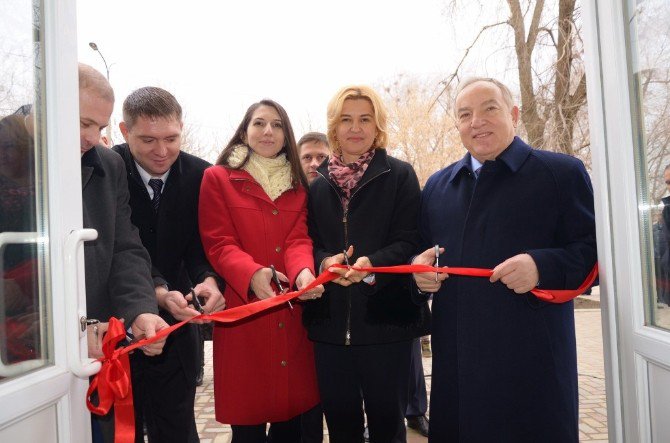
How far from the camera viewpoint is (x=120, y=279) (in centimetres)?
259

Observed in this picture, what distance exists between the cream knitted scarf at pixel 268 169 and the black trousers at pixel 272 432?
142cm

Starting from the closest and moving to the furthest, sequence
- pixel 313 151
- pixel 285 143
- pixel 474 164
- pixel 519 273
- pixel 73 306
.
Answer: pixel 73 306, pixel 519 273, pixel 474 164, pixel 285 143, pixel 313 151

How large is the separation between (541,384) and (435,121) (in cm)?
2162

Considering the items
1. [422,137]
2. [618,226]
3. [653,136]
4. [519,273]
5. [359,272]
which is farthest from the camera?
[422,137]

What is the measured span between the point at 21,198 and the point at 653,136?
2308mm

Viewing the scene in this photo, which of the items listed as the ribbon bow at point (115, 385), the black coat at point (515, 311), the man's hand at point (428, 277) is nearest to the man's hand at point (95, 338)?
the ribbon bow at point (115, 385)

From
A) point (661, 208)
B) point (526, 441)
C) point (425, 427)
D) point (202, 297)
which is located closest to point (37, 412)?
point (202, 297)

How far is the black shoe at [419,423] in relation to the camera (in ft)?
16.2

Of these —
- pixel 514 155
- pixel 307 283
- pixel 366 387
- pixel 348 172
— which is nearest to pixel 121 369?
pixel 307 283

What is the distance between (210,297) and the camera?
2.96m

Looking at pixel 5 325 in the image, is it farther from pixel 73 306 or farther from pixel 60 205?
pixel 60 205

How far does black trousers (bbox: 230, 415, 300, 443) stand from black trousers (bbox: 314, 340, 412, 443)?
0.37 meters

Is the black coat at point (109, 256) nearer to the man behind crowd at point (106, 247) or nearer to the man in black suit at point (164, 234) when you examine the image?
the man behind crowd at point (106, 247)

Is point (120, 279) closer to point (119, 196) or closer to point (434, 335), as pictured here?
point (119, 196)
